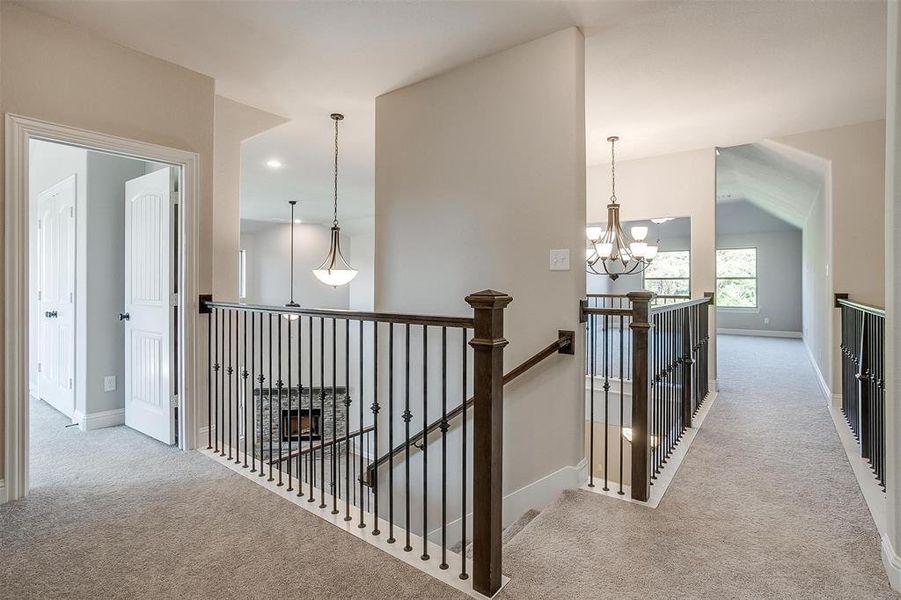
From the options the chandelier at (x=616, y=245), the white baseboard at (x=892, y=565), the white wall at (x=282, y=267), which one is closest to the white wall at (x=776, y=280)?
the chandelier at (x=616, y=245)

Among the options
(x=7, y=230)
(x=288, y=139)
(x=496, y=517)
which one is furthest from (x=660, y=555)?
(x=288, y=139)

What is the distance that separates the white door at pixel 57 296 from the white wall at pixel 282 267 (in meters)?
5.22

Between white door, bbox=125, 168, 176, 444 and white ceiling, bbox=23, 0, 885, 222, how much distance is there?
38.8 inches

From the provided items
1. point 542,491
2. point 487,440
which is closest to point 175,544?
point 487,440

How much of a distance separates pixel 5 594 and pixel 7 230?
171cm

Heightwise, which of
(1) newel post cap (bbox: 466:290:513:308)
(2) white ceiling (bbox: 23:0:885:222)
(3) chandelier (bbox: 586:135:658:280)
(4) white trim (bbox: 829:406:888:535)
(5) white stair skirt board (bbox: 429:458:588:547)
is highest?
(2) white ceiling (bbox: 23:0:885:222)

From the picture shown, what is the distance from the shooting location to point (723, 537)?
2.03 meters

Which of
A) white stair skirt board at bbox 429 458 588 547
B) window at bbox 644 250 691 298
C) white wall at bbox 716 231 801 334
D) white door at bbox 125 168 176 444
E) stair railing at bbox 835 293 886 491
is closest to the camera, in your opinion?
stair railing at bbox 835 293 886 491

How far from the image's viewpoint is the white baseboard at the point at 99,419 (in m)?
3.58

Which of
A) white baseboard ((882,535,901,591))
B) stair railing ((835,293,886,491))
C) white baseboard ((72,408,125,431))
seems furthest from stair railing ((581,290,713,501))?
white baseboard ((72,408,125,431))

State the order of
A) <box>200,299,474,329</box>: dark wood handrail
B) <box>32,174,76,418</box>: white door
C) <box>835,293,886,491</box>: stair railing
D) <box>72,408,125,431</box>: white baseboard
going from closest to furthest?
<box>200,299,474,329</box>: dark wood handrail < <box>835,293,886,491</box>: stair railing < <box>72,408,125,431</box>: white baseboard < <box>32,174,76,418</box>: white door

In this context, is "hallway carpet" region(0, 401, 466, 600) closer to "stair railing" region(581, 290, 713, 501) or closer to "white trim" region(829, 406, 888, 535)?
"stair railing" region(581, 290, 713, 501)

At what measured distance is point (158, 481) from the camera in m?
2.62

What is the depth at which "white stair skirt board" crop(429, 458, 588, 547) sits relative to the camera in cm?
260
